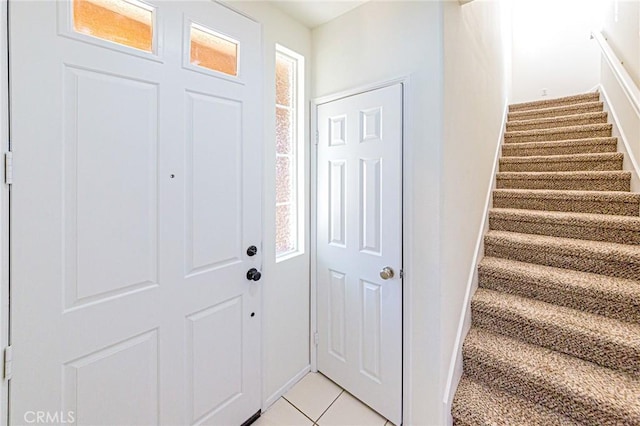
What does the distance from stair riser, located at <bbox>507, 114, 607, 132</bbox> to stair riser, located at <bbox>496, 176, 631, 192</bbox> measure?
1.05m

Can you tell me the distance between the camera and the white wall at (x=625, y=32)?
2.14 meters

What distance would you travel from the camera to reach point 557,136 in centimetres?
286

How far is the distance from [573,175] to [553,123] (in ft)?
3.62

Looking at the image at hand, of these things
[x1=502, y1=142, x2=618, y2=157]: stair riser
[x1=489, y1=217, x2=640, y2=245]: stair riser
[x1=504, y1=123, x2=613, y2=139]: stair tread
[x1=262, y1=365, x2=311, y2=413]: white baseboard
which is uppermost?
[x1=504, y1=123, x2=613, y2=139]: stair tread

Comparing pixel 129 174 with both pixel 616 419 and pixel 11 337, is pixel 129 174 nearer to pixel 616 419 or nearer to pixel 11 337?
pixel 11 337

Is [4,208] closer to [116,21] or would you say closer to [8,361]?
[8,361]

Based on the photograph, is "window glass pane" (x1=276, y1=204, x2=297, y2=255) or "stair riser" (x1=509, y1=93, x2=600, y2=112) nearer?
"window glass pane" (x1=276, y1=204, x2=297, y2=255)

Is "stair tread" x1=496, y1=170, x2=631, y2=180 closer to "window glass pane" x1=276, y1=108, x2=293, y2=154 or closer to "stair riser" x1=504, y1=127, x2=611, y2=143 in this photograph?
"stair riser" x1=504, y1=127, x2=611, y2=143

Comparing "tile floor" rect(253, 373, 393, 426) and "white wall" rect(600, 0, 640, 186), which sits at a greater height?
"white wall" rect(600, 0, 640, 186)

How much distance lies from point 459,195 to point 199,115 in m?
1.48

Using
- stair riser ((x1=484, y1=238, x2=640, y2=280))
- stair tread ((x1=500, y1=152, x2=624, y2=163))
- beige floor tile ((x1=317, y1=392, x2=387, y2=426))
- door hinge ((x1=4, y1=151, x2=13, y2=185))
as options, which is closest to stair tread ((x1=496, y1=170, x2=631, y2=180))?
stair tread ((x1=500, y1=152, x2=624, y2=163))

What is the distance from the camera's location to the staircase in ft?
4.34

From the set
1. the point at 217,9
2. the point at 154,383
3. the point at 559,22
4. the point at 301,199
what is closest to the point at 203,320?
the point at 154,383

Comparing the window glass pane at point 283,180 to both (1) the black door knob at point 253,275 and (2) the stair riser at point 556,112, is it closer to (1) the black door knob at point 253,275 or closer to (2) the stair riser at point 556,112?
(1) the black door knob at point 253,275
